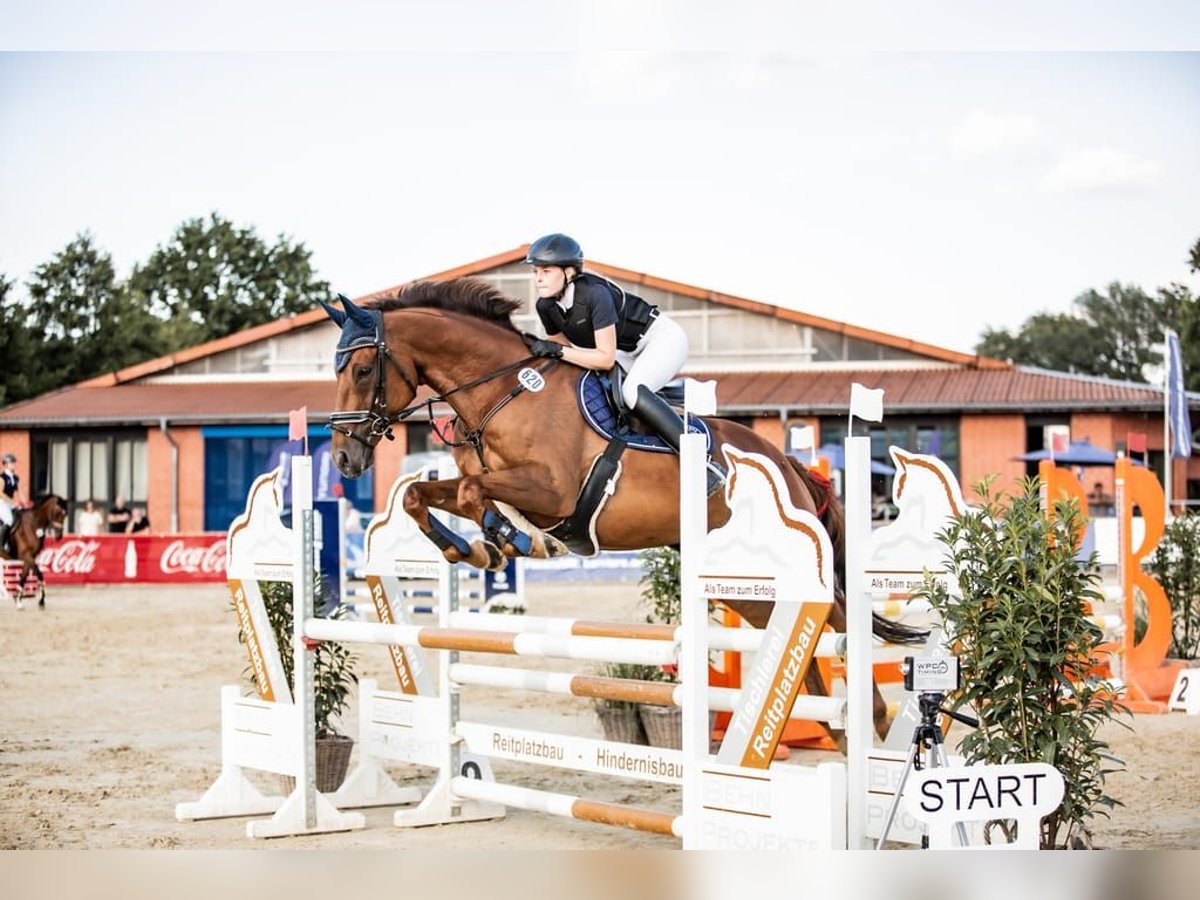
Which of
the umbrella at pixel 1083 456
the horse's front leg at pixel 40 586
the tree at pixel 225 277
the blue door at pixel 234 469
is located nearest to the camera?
the horse's front leg at pixel 40 586

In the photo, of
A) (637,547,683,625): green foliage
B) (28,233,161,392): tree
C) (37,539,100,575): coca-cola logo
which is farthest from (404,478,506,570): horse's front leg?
(28,233,161,392): tree

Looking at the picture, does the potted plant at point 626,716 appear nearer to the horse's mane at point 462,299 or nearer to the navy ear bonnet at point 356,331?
the horse's mane at point 462,299

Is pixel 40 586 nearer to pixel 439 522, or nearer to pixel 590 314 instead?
pixel 439 522

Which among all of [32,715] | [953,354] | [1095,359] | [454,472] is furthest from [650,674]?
[1095,359]

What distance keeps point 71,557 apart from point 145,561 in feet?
2.75

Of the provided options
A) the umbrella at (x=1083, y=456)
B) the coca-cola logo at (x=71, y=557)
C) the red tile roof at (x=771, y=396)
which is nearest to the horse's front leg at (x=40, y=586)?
the coca-cola logo at (x=71, y=557)

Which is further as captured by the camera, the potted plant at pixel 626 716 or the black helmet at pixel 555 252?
the potted plant at pixel 626 716

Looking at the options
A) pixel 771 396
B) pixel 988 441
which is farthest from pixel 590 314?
pixel 988 441

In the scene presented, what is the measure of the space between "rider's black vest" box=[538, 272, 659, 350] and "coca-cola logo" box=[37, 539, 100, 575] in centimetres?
1339

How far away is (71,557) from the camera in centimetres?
1672

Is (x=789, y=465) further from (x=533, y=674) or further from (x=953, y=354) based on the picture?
(x=953, y=354)

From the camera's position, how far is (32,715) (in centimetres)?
733

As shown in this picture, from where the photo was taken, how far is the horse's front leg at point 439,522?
14.4 ft

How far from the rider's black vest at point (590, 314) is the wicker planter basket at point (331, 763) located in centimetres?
167
